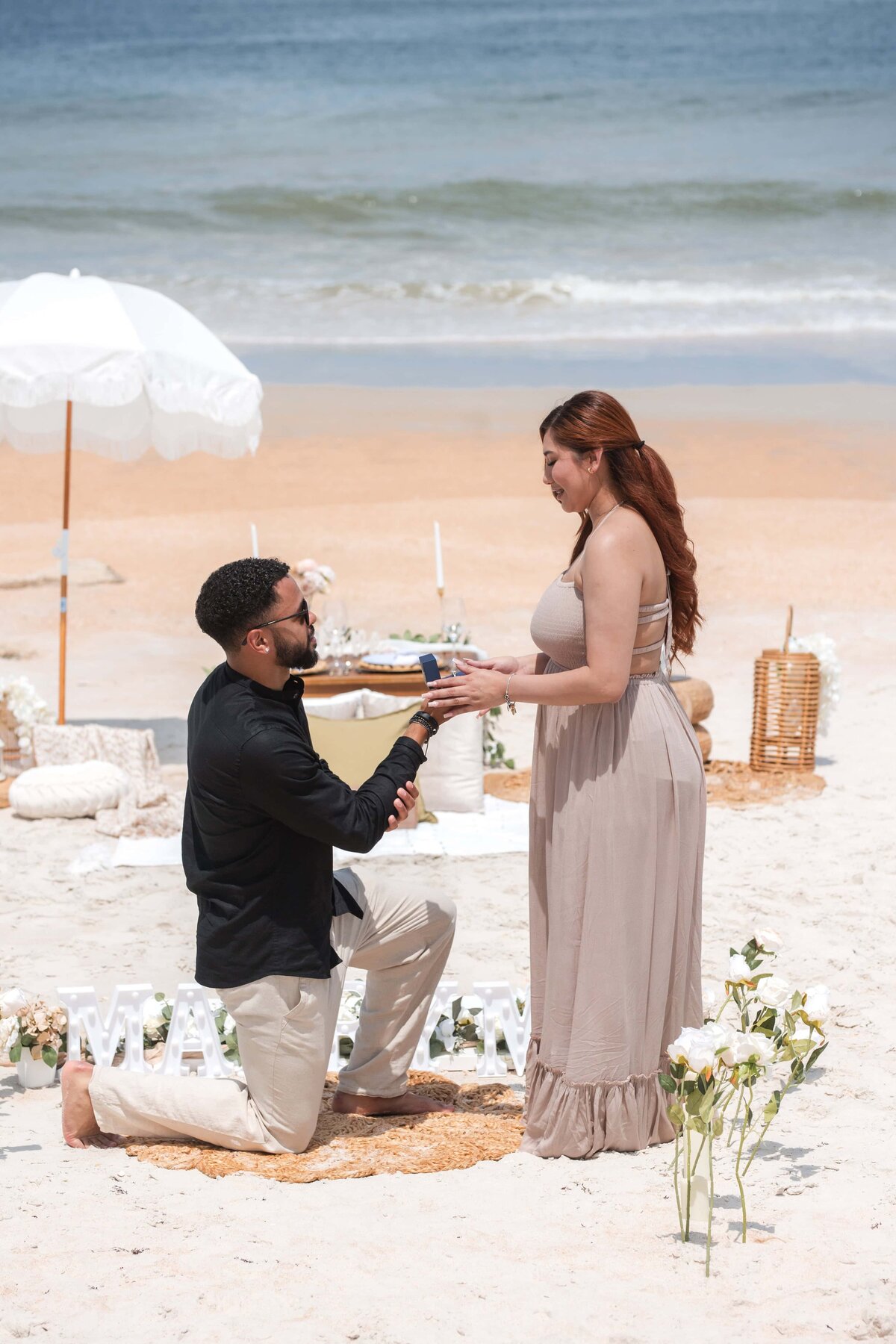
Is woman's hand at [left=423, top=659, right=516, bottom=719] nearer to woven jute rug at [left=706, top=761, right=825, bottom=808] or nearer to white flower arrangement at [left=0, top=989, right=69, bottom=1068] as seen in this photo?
white flower arrangement at [left=0, top=989, right=69, bottom=1068]

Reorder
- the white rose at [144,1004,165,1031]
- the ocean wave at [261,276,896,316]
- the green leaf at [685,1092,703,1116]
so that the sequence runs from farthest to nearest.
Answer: the ocean wave at [261,276,896,316] → the white rose at [144,1004,165,1031] → the green leaf at [685,1092,703,1116]

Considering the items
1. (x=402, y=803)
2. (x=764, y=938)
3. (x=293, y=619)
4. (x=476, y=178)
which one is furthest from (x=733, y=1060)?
(x=476, y=178)

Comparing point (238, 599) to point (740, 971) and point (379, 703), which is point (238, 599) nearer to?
point (740, 971)

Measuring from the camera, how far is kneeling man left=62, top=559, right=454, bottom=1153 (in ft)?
10.3

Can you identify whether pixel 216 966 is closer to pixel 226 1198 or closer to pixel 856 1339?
pixel 226 1198

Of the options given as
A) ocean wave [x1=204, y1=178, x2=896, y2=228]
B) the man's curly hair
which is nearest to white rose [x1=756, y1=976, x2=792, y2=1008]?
the man's curly hair

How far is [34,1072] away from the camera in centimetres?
386

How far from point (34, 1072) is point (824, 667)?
5.11 metres

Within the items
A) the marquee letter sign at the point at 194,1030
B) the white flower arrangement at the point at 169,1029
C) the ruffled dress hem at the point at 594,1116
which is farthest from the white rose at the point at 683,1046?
the white flower arrangement at the point at 169,1029

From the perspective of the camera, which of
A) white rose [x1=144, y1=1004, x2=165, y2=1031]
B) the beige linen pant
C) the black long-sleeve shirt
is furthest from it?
white rose [x1=144, y1=1004, x2=165, y2=1031]

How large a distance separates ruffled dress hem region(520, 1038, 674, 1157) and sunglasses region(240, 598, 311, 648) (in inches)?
44.4

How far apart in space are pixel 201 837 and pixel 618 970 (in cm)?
95

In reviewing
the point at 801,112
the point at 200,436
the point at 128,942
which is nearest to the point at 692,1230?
the point at 128,942

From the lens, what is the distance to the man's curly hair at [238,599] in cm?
315
